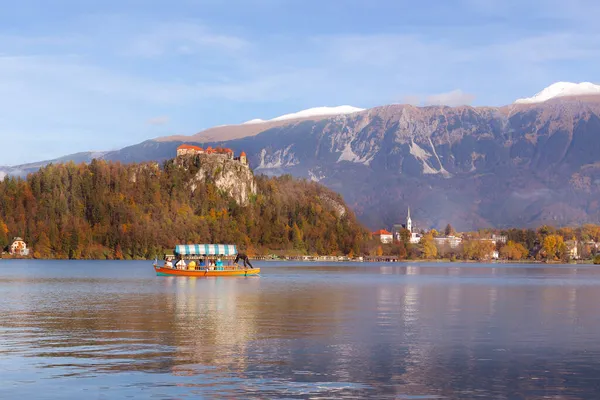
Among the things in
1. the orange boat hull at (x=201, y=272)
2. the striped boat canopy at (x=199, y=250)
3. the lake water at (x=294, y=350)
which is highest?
the striped boat canopy at (x=199, y=250)

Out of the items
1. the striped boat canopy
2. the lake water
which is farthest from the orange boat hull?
the lake water

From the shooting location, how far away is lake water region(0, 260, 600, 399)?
114 feet

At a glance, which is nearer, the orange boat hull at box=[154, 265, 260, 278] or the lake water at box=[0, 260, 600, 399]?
the lake water at box=[0, 260, 600, 399]

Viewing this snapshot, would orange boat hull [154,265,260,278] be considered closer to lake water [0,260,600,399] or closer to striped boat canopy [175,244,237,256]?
striped boat canopy [175,244,237,256]

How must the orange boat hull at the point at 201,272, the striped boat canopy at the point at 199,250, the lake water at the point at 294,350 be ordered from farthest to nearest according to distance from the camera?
1. the striped boat canopy at the point at 199,250
2. the orange boat hull at the point at 201,272
3. the lake water at the point at 294,350

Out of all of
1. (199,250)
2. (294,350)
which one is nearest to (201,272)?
(199,250)

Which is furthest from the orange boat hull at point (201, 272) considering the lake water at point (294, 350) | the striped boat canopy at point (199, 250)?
the lake water at point (294, 350)

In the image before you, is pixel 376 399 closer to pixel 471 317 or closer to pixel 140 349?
pixel 140 349

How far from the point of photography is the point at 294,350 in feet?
150

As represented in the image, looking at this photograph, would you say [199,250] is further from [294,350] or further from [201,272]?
[294,350]

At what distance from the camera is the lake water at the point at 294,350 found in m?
34.7

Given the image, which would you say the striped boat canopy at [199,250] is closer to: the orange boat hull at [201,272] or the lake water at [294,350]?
the orange boat hull at [201,272]

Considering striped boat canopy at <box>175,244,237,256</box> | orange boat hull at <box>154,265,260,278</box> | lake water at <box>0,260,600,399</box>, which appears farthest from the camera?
striped boat canopy at <box>175,244,237,256</box>

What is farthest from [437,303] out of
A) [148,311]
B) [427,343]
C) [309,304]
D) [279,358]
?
[279,358]
